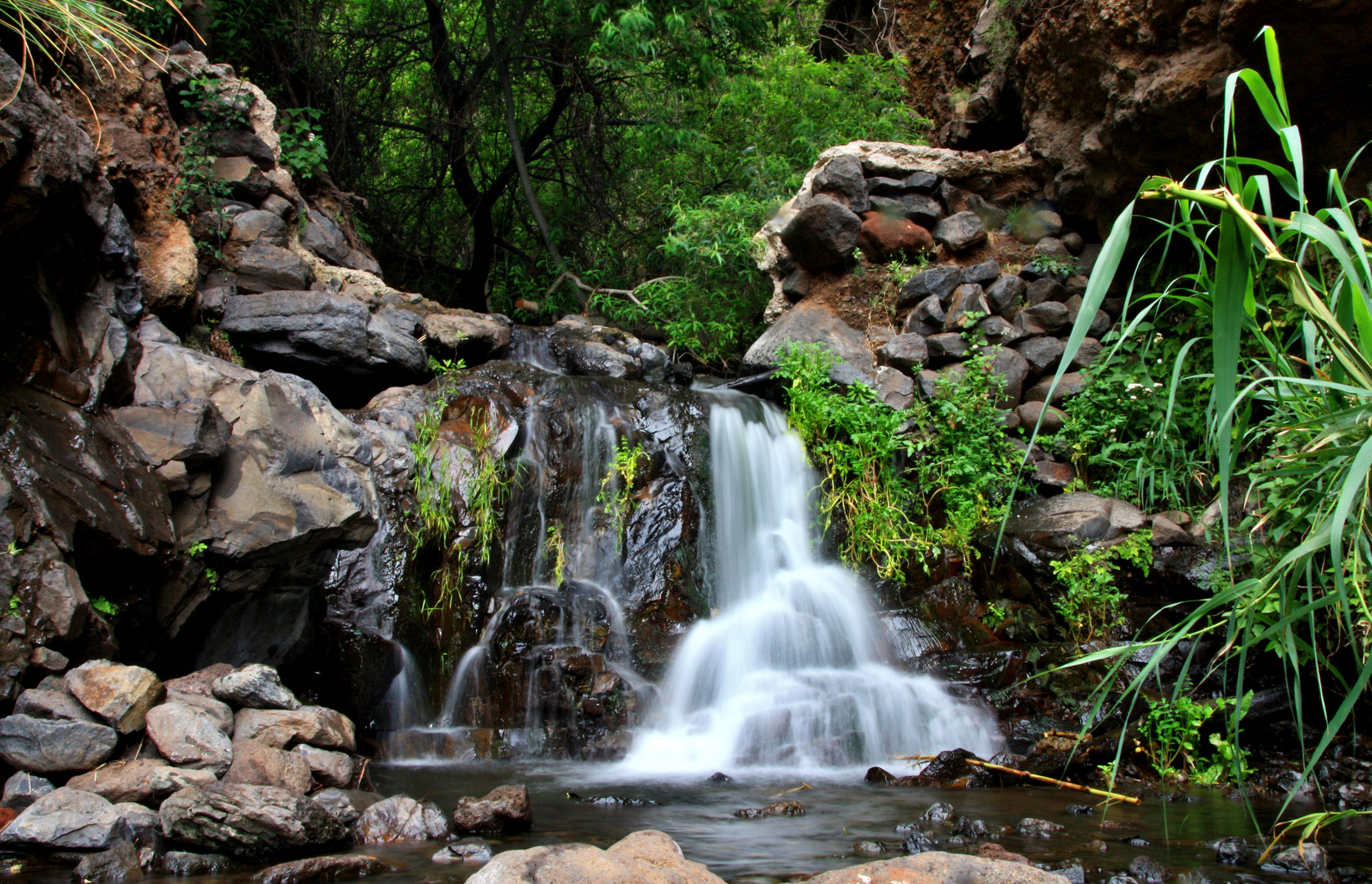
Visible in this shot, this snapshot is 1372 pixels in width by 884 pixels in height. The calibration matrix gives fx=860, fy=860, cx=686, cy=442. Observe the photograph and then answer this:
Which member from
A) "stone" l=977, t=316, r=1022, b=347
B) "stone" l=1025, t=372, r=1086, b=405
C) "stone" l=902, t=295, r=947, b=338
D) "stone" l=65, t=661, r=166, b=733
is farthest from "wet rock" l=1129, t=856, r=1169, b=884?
"stone" l=902, t=295, r=947, b=338

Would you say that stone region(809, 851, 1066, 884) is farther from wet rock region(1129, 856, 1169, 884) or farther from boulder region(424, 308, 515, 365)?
boulder region(424, 308, 515, 365)

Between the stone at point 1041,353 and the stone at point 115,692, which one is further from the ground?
the stone at point 1041,353

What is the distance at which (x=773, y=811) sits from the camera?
424 centimetres

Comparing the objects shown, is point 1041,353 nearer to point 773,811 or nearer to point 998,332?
point 998,332

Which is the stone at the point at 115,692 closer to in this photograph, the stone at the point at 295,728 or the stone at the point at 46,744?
the stone at the point at 46,744

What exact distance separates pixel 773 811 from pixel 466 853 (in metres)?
1.53

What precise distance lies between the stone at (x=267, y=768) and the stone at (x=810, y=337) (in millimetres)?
5876

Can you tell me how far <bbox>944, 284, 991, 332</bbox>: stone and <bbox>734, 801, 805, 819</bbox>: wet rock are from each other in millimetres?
5444

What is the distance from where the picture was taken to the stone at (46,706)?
3662 millimetres

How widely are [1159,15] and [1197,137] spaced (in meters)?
1.01

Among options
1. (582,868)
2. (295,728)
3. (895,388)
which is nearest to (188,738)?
(295,728)

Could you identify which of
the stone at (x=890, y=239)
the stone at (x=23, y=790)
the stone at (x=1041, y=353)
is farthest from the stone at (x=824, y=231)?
the stone at (x=23, y=790)

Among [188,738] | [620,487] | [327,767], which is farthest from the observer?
[620,487]

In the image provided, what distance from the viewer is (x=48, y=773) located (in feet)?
11.8
